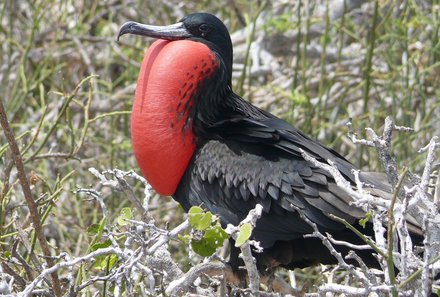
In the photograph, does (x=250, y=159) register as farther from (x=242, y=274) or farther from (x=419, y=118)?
(x=419, y=118)

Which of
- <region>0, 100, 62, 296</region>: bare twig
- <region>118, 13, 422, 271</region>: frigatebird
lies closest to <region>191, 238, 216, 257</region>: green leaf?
<region>0, 100, 62, 296</region>: bare twig

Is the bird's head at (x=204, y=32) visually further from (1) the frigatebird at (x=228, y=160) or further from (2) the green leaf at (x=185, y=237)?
(2) the green leaf at (x=185, y=237)

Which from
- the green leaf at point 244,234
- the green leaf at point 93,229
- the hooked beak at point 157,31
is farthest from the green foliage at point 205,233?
the hooked beak at point 157,31

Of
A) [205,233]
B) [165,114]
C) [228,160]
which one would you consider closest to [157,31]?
[165,114]

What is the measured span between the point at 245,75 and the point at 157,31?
119 centimetres

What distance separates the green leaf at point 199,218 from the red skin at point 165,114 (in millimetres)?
895

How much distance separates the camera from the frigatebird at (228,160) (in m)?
3.22

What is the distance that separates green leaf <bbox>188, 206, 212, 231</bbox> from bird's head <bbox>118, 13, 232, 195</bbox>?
0.89 metres

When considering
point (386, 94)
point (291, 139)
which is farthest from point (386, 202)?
point (386, 94)

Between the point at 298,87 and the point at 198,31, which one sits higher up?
the point at 198,31

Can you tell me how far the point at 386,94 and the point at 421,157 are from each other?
1.52 ft

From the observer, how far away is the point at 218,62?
3.51m

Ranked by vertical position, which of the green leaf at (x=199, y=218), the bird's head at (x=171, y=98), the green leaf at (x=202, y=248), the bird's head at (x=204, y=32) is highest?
the bird's head at (x=204, y=32)

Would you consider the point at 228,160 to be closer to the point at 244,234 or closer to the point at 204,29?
the point at 204,29
